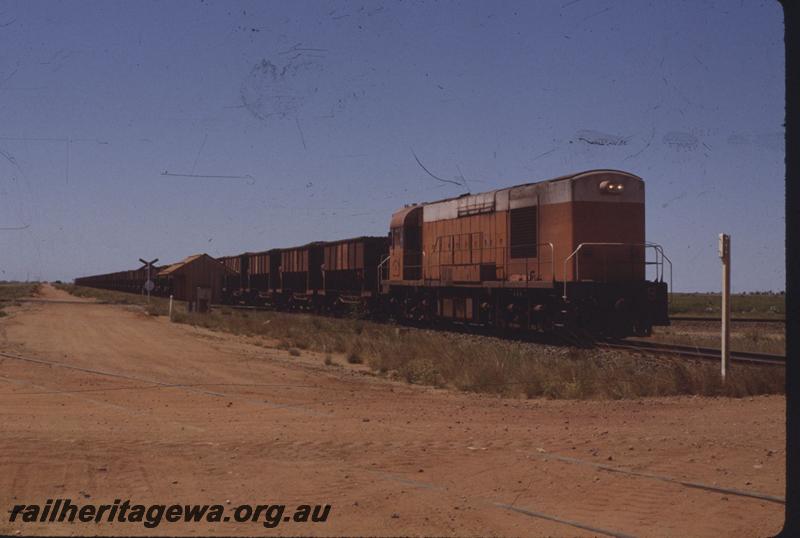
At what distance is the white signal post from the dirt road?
49.7 inches

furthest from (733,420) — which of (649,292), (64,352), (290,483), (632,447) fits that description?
(64,352)

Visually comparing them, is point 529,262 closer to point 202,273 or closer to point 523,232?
point 523,232

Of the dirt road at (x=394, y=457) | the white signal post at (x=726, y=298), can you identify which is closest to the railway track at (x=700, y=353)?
the white signal post at (x=726, y=298)

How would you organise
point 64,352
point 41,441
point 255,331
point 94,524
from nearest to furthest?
point 94,524 < point 41,441 < point 64,352 < point 255,331

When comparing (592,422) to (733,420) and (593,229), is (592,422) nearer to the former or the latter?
(733,420)

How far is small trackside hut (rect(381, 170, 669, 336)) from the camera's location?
61.8 feet

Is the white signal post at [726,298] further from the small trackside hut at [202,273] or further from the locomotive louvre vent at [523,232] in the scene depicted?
the small trackside hut at [202,273]

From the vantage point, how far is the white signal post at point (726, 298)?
12164mm

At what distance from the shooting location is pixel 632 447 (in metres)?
7.65

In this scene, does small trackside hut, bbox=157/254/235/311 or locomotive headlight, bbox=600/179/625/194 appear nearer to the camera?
locomotive headlight, bbox=600/179/625/194

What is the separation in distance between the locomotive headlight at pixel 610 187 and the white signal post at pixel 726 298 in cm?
710

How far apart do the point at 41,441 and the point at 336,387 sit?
5.97 metres

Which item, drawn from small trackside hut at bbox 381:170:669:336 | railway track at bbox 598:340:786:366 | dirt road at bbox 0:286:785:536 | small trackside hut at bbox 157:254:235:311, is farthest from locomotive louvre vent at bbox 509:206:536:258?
small trackside hut at bbox 157:254:235:311

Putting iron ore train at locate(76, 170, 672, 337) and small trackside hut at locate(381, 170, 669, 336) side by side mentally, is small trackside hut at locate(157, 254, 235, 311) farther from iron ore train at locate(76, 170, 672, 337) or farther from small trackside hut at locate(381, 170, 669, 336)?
small trackside hut at locate(381, 170, 669, 336)
